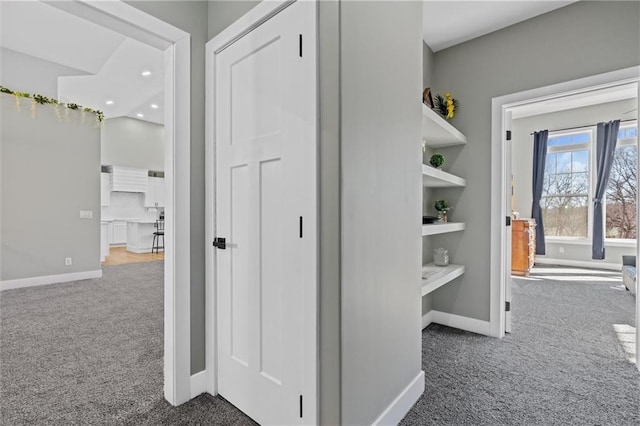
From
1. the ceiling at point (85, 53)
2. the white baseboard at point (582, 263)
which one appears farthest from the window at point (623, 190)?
the ceiling at point (85, 53)

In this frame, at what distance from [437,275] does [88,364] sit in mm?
2744

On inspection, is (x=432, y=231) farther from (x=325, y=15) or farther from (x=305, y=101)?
(x=325, y=15)

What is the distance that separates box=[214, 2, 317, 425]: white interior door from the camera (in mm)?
1324

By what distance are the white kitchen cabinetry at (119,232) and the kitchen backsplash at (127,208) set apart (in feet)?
0.64

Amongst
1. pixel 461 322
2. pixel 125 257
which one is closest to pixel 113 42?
pixel 125 257

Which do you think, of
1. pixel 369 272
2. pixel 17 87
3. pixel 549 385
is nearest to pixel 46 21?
pixel 17 87

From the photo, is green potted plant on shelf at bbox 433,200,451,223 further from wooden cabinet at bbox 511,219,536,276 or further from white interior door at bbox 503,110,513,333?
wooden cabinet at bbox 511,219,536,276

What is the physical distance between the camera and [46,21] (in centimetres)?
447

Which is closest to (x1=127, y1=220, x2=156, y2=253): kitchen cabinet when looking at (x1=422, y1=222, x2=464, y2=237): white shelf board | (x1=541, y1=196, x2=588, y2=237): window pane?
(x1=422, y1=222, x2=464, y2=237): white shelf board

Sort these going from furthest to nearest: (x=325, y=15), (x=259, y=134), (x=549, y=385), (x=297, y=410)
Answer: (x=549, y=385) → (x=259, y=134) → (x=297, y=410) → (x=325, y=15)

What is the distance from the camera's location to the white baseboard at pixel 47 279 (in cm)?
428

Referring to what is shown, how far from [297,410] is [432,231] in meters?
1.56

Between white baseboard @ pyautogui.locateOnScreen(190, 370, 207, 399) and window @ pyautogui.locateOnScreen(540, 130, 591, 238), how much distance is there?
7369mm

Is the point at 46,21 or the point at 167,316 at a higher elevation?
the point at 46,21
